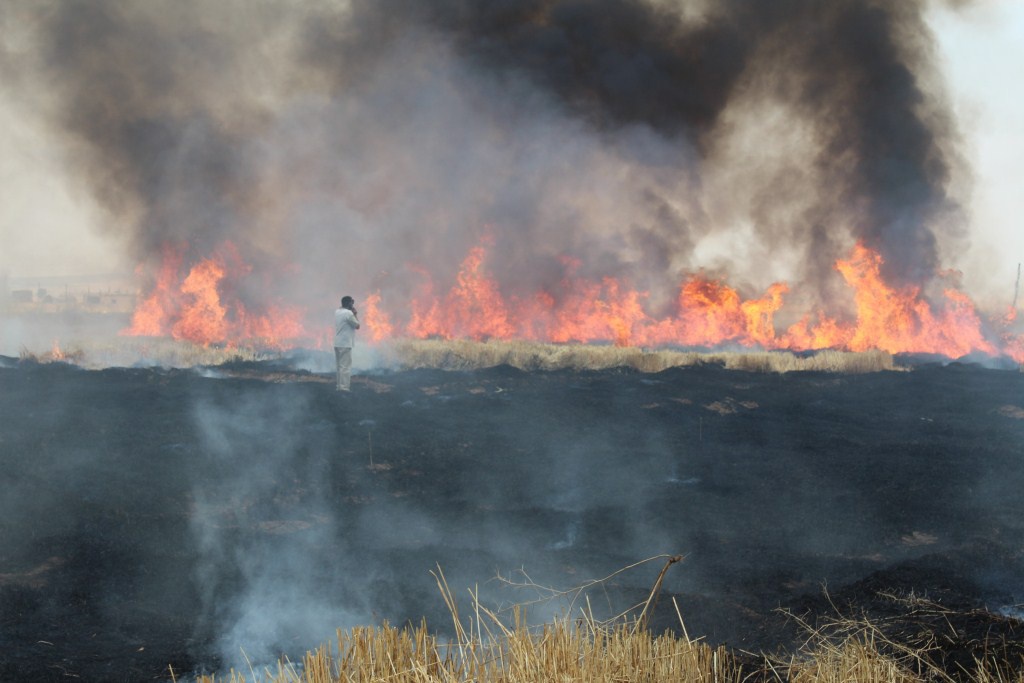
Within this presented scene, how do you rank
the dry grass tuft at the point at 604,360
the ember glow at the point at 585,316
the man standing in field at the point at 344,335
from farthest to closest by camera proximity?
the ember glow at the point at 585,316 → the dry grass tuft at the point at 604,360 → the man standing in field at the point at 344,335

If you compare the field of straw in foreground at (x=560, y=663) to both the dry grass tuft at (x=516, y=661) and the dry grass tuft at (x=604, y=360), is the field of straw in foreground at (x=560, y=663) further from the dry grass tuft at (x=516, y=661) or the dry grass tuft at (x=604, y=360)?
the dry grass tuft at (x=604, y=360)

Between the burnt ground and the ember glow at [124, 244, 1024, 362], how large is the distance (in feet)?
40.4

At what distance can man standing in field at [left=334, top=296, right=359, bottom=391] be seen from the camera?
Answer: 51.7ft

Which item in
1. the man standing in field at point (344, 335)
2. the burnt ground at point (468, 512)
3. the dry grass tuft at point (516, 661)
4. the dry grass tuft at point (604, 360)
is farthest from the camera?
the dry grass tuft at point (604, 360)

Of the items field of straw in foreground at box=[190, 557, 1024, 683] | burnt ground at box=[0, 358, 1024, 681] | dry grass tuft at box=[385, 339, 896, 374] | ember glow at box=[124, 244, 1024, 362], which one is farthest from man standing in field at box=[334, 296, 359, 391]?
ember glow at box=[124, 244, 1024, 362]

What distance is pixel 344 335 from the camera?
15.9 m

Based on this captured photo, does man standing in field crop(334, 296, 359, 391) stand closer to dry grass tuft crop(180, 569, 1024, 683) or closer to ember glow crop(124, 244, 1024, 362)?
dry grass tuft crop(180, 569, 1024, 683)

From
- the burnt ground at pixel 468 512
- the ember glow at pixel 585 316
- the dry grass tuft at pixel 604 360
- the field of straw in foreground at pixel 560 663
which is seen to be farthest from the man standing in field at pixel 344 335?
the ember glow at pixel 585 316

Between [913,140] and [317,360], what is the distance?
2355 cm

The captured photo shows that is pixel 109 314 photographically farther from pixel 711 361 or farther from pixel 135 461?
pixel 135 461

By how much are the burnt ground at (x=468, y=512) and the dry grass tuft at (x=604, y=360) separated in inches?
192

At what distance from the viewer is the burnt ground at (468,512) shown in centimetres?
723

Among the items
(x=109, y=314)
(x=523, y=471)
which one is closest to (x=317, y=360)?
(x=523, y=471)

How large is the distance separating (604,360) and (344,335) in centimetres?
890
